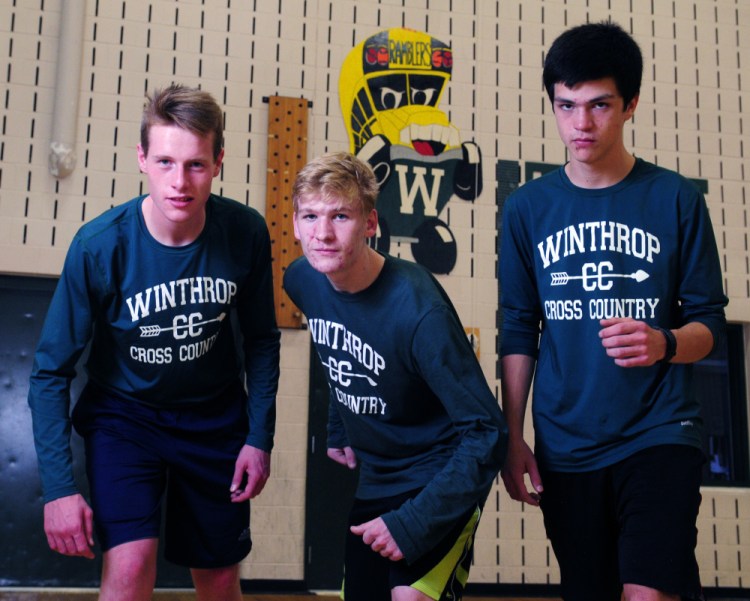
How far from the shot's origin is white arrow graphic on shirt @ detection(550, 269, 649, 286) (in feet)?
6.51

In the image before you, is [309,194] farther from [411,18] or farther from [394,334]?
[411,18]

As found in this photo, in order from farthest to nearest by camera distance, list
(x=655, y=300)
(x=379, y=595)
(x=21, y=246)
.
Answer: (x=21, y=246), (x=379, y=595), (x=655, y=300)

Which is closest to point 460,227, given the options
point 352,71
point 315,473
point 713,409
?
point 352,71

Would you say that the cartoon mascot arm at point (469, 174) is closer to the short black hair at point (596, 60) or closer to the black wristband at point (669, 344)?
the short black hair at point (596, 60)

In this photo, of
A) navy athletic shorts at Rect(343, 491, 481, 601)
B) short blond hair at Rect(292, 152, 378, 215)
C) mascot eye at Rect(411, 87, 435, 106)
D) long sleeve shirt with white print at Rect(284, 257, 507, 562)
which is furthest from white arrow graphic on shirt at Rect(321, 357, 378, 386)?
mascot eye at Rect(411, 87, 435, 106)

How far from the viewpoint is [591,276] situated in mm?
2014

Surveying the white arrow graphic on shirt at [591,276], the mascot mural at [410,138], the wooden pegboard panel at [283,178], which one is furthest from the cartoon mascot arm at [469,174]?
the white arrow graphic on shirt at [591,276]

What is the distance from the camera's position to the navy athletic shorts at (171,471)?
2156 millimetres

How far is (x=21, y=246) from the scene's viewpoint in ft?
16.2

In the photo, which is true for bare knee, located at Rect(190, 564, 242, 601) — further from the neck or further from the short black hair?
the short black hair

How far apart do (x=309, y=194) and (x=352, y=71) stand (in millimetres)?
3596

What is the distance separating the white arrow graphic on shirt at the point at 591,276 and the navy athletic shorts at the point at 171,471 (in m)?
1.01

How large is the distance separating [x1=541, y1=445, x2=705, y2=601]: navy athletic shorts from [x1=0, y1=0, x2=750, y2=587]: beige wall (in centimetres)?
325

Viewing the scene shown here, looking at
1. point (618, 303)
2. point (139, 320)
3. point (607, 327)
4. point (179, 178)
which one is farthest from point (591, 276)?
point (139, 320)
